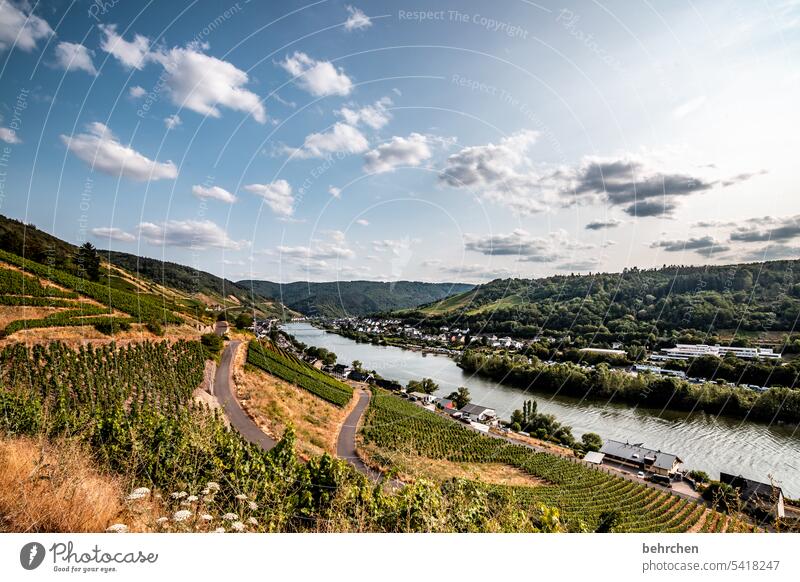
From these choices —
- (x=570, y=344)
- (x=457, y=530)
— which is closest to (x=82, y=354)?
(x=457, y=530)

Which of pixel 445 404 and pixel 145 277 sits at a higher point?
pixel 145 277

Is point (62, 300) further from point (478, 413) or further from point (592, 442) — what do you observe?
point (592, 442)

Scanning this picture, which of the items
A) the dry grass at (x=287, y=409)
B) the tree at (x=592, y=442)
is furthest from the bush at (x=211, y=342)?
the tree at (x=592, y=442)

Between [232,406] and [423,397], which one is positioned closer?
[232,406]

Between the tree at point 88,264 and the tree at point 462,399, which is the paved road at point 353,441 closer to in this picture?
the tree at point 462,399

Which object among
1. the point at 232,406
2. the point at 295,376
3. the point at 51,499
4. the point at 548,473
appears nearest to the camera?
the point at 51,499

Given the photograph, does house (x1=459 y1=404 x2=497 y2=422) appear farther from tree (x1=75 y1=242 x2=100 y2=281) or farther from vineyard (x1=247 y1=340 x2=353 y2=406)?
tree (x1=75 y1=242 x2=100 y2=281)

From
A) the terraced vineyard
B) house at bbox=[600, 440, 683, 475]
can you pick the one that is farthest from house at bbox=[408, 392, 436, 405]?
house at bbox=[600, 440, 683, 475]

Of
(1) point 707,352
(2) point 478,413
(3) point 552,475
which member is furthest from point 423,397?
(1) point 707,352
